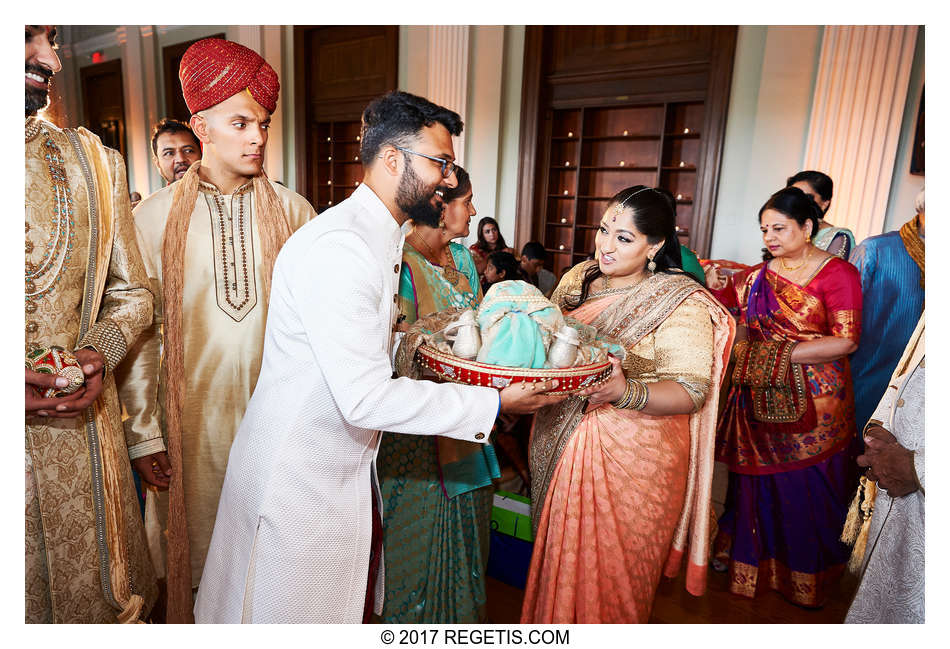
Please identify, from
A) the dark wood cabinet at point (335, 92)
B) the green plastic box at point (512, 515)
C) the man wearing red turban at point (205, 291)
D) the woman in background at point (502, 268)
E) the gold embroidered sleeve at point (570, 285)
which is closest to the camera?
the man wearing red turban at point (205, 291)

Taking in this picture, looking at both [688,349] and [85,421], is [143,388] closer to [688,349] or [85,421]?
[85,421]

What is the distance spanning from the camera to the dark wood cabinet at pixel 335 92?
679 centimetres

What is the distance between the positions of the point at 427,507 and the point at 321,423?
629 millimetres

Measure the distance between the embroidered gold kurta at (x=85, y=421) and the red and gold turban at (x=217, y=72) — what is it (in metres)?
0.38

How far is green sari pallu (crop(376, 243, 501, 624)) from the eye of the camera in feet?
5.54

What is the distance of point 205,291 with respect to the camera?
5.56 ft

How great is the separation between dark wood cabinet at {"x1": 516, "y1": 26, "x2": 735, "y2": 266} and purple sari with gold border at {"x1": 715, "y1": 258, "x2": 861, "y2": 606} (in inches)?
120

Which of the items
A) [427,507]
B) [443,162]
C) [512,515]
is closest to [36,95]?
[443,162]

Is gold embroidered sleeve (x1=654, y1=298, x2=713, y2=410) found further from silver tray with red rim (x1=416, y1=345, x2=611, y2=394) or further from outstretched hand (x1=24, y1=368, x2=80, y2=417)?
outstretched hand (x1=24, y1=368, x2=80, y2=417)

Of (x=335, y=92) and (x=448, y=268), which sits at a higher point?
(x=335, y=92)

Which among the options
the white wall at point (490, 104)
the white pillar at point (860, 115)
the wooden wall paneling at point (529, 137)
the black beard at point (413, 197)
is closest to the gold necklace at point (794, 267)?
the black beard at point (413, 197)

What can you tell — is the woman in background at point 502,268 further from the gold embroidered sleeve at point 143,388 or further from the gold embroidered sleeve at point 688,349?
the gold embroidered sleeve at point 143,388
